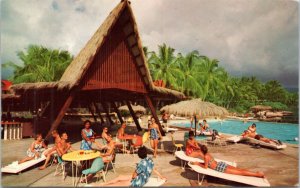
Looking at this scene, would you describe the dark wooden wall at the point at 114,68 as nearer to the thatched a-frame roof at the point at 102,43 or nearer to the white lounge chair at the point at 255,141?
the thatched a-frame roof at the point at 102,43

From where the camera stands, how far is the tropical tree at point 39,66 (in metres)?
26.3

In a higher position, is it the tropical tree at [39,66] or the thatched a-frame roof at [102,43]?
the tropical tree at [39,66]

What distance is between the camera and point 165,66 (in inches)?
1384

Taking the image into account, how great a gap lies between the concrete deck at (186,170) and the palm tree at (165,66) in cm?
2326

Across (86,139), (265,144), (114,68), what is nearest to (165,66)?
(114,68)

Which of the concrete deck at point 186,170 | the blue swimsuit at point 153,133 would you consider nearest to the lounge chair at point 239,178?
the concrete deck at point 186,170

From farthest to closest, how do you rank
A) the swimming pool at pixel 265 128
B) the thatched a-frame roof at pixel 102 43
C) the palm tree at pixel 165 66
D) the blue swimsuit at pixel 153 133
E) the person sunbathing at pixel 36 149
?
the palm tree at pixel 165 66
the swimming pool at pixel 265 128
the thatched a-frame roof at pixel 102 43
the blue swimsuit at pixel 153 133
the person sunbathing at pixel 36 149

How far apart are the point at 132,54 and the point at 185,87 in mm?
24170

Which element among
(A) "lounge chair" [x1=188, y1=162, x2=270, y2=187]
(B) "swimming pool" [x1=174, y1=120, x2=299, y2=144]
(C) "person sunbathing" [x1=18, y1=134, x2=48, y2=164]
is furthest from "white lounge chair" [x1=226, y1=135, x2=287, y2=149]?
(B) "swimming pool" [x1=174, y1=120, x2=299, y2=144]

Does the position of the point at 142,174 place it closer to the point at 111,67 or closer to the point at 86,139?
the point at 86,139

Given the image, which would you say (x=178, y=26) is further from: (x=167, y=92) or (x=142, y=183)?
(x=142, y=183)

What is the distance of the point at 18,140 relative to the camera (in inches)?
502

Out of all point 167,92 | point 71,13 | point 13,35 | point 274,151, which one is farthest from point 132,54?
point 274,151

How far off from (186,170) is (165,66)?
28347mm
